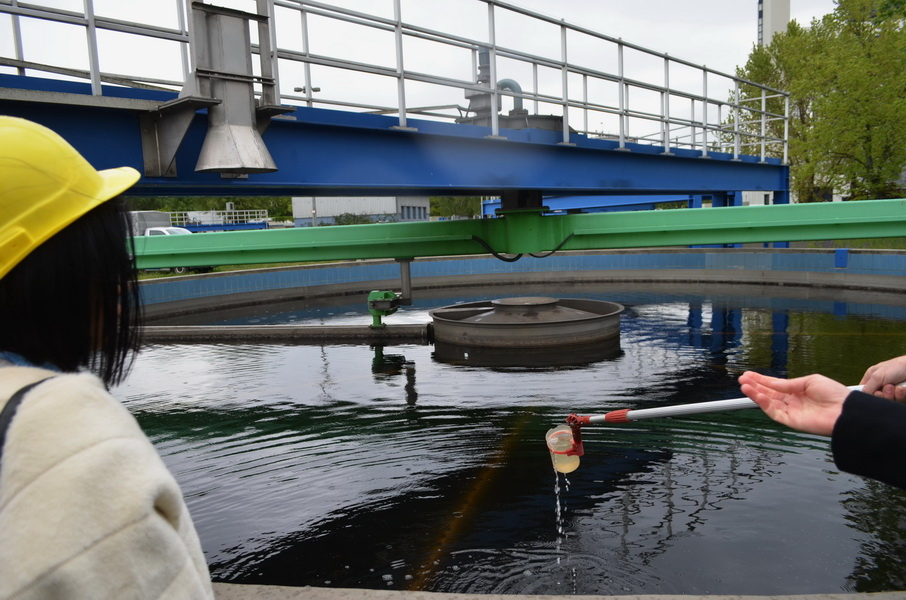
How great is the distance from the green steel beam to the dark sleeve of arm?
9634 mm

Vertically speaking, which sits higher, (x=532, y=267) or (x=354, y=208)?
(x=354, y=208)

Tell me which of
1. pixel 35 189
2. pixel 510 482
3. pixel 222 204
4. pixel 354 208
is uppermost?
pixel 222 204

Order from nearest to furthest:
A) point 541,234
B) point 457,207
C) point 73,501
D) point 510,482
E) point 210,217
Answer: point 73,501 < point 510,482 < point 541,234 < point 210,217 < point 457,207

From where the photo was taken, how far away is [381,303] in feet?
44.6

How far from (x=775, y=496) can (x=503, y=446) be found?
104 inches

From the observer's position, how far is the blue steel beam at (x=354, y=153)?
5.22 m

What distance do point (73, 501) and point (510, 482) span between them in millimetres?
5687

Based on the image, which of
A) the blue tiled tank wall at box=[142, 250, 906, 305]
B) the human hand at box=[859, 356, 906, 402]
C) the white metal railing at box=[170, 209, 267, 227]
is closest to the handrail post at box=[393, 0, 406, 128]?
the human hand at box=[859, 356, 906, 402]

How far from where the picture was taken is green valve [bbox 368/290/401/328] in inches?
530

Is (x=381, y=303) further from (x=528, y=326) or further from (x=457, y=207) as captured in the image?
(x=457, y=207)

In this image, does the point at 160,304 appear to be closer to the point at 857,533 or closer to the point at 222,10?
the point at 222,10

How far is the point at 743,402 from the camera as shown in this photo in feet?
7.61

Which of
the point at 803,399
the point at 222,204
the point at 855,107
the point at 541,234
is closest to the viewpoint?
the point at 803,399

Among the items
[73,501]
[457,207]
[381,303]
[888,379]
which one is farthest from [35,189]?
[457,207]
